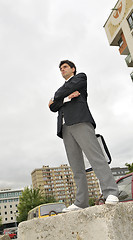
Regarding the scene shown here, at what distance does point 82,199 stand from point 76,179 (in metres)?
0.21

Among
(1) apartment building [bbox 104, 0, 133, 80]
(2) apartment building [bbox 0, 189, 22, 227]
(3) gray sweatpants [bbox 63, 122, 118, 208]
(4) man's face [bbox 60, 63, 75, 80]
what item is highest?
(1) apartment building [bbox 104, 0, 133, 80]

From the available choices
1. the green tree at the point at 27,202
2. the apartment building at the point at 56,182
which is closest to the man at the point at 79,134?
the green tree at the point at 27,202

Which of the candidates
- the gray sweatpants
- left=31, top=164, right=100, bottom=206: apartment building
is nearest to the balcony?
the gray sweatpants

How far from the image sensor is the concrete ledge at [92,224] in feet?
5.29

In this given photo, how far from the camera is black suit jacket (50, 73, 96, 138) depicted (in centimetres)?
231

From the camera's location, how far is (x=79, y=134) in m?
2.29

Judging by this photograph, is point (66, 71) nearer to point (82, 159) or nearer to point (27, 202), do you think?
point (82, 159)

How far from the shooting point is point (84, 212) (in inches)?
71.2

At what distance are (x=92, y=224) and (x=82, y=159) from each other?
31.2 inches

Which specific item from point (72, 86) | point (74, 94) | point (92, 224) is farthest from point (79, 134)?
point (92, 224)

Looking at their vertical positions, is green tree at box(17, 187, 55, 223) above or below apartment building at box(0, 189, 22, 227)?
below

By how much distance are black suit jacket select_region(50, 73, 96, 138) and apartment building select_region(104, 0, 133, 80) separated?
76.5ft

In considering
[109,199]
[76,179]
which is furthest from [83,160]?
[109,199]

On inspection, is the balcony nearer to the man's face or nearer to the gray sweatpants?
the man's face
